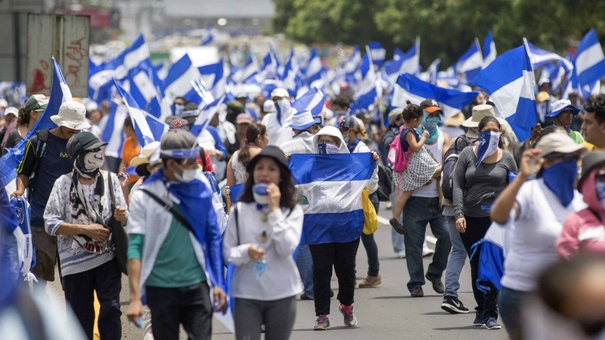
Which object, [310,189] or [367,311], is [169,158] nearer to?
[310,189]

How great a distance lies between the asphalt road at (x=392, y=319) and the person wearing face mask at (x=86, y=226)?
74.1 inches

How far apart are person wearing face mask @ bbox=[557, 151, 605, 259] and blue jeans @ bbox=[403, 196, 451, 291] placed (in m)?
5.12

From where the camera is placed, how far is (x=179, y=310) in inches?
259

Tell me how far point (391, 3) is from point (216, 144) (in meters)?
49.3

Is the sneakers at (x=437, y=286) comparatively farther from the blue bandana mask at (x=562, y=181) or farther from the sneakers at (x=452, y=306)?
the blue bandana mask at (x=562, y=181)

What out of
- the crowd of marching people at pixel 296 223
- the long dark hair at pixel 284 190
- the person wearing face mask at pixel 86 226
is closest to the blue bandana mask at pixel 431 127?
the crowd of marching people at pixel 296 223

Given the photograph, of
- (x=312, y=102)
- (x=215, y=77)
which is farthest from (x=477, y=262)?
(x=215, y=77)

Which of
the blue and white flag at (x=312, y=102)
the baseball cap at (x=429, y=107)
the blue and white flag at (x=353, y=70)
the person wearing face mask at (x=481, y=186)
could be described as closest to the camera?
the person wearing face mask at (x=481, y=186)

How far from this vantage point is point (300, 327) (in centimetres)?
991

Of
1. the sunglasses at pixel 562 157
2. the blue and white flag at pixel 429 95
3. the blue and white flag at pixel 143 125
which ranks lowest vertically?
the sunglasses at pixel 562 157

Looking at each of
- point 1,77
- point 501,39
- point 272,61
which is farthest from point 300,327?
point 501,39

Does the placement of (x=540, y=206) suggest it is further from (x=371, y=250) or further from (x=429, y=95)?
(x=429, y=95)

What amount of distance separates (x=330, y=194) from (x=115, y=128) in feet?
33.3

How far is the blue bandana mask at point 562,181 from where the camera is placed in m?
6.27
